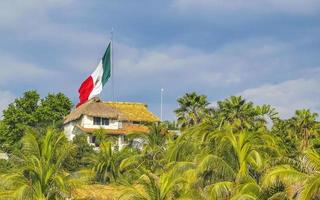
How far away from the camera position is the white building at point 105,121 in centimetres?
8275

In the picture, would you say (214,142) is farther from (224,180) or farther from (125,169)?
(125,169)

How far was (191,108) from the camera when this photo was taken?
70.8 meters

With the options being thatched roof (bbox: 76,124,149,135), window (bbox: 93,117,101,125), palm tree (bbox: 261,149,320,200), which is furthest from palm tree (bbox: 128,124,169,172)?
palm tree (bbox: 261,149,320,200)

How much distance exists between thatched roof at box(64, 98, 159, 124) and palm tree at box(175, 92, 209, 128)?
1544cm

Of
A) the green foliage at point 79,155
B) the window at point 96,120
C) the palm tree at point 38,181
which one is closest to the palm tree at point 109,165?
the green foliage at point 79,155

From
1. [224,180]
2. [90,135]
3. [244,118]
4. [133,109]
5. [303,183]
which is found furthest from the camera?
[133,109]

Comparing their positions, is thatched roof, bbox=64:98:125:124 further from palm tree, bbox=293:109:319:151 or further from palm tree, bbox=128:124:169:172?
palm tree, bbox=293:109:319:151

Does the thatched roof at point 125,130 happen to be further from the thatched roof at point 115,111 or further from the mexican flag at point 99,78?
the mexican flag at point 99,78

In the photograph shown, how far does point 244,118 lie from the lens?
213 ft

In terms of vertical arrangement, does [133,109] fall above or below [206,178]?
above

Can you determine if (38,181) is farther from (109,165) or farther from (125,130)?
(125,130)

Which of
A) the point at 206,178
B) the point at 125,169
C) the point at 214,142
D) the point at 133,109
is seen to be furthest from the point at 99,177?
the point at 133,109

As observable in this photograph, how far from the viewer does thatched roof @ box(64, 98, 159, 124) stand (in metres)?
83.5

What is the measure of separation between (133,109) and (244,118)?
95.2 feet
